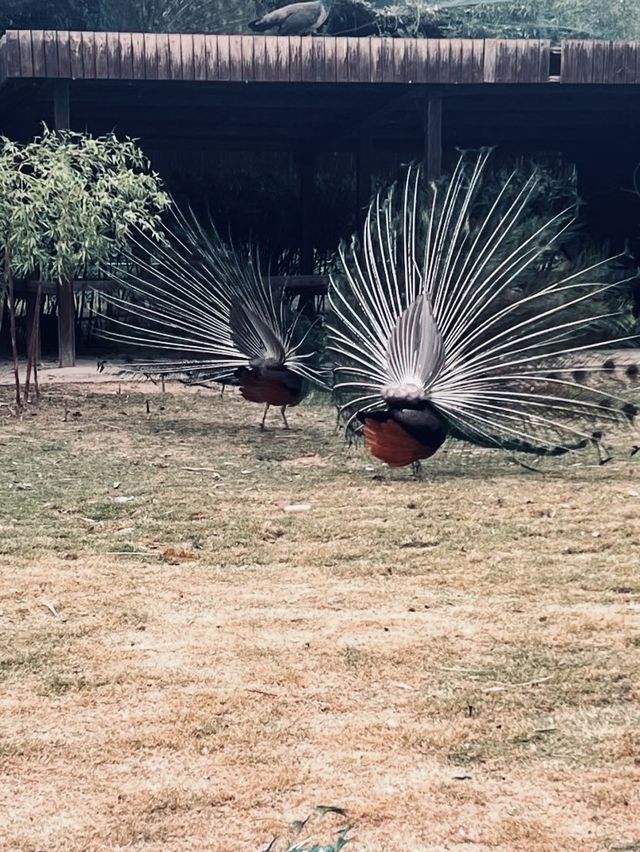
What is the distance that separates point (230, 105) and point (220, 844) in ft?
42.4

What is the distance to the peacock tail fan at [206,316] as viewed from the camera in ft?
28.5

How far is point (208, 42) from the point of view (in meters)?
12.0

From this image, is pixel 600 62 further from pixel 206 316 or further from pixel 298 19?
pixel 206 316

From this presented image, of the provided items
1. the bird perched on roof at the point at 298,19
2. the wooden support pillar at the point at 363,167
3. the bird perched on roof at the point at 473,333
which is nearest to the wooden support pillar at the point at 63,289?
the bird perched on roof at the point at 298,19

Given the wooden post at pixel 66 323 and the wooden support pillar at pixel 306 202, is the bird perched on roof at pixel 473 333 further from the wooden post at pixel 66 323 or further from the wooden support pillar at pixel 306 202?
the wooden support pillar at pixel 306 202

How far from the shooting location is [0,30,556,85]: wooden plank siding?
38.4 feet

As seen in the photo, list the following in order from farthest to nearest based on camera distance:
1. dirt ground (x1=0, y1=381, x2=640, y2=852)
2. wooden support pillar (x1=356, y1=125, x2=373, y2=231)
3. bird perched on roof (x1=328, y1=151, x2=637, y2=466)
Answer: wooden support pillar (x1=356, y1=125, x2=373, y2=231) → bird perched on roof (x1=328, y1=151, x2=637, y2=466) → dirt ground (x1=0, y1=381, x2=640, y2=852)

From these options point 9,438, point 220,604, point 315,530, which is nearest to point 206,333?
point 9,438

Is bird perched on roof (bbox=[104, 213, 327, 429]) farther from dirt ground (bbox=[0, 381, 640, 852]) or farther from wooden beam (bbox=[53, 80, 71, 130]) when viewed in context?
wooden beam (bbox=[53, 80, 71, 130])

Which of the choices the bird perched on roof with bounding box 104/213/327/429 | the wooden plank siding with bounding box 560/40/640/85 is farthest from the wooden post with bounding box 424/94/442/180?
the bird perched on roof with bounding box 104/213/327/429

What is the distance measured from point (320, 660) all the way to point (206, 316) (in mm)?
5436

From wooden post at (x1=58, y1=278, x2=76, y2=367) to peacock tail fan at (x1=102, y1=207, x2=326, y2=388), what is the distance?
2337mm

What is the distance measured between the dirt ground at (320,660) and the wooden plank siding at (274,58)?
18.9 feet

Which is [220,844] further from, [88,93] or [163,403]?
[88,93]
